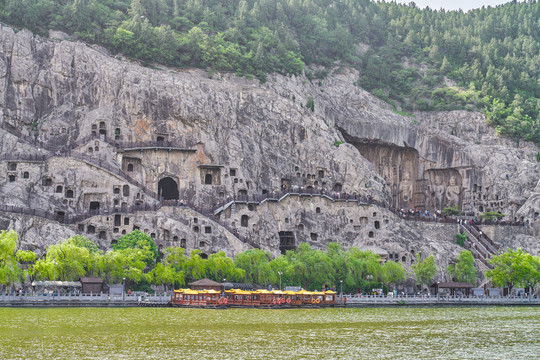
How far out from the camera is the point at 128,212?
8788 cm

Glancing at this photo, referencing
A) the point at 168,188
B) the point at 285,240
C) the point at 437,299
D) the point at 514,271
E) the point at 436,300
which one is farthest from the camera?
the point at 168,188

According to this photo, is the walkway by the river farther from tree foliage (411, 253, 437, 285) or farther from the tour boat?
tree foliage (411, 253, 437, 285)

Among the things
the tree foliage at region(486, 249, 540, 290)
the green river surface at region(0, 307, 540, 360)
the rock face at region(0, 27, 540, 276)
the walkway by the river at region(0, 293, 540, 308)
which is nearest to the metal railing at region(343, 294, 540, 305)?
the walkway by the river at region(0, 293, 540, 308)

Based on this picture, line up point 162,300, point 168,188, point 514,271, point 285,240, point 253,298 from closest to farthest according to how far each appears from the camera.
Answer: point 162,300 → point 253,298 → point 514,271 → point 285,240 → point 168,188

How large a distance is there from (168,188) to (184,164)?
4.99 metres

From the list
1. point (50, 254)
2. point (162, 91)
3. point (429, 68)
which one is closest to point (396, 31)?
point (429, 68)

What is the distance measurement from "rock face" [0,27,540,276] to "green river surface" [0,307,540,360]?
68.7 feet

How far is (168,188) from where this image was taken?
103m

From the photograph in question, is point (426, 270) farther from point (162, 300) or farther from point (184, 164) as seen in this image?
point (162, 300)

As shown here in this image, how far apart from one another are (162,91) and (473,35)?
8085cm

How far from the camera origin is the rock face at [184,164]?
292 feet

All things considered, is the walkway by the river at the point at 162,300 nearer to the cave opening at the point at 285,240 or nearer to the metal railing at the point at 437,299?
the metal railing at the point at 437,299

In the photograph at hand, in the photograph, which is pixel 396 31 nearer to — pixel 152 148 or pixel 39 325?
pixel 152 148

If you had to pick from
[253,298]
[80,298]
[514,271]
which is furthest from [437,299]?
[80,298]
